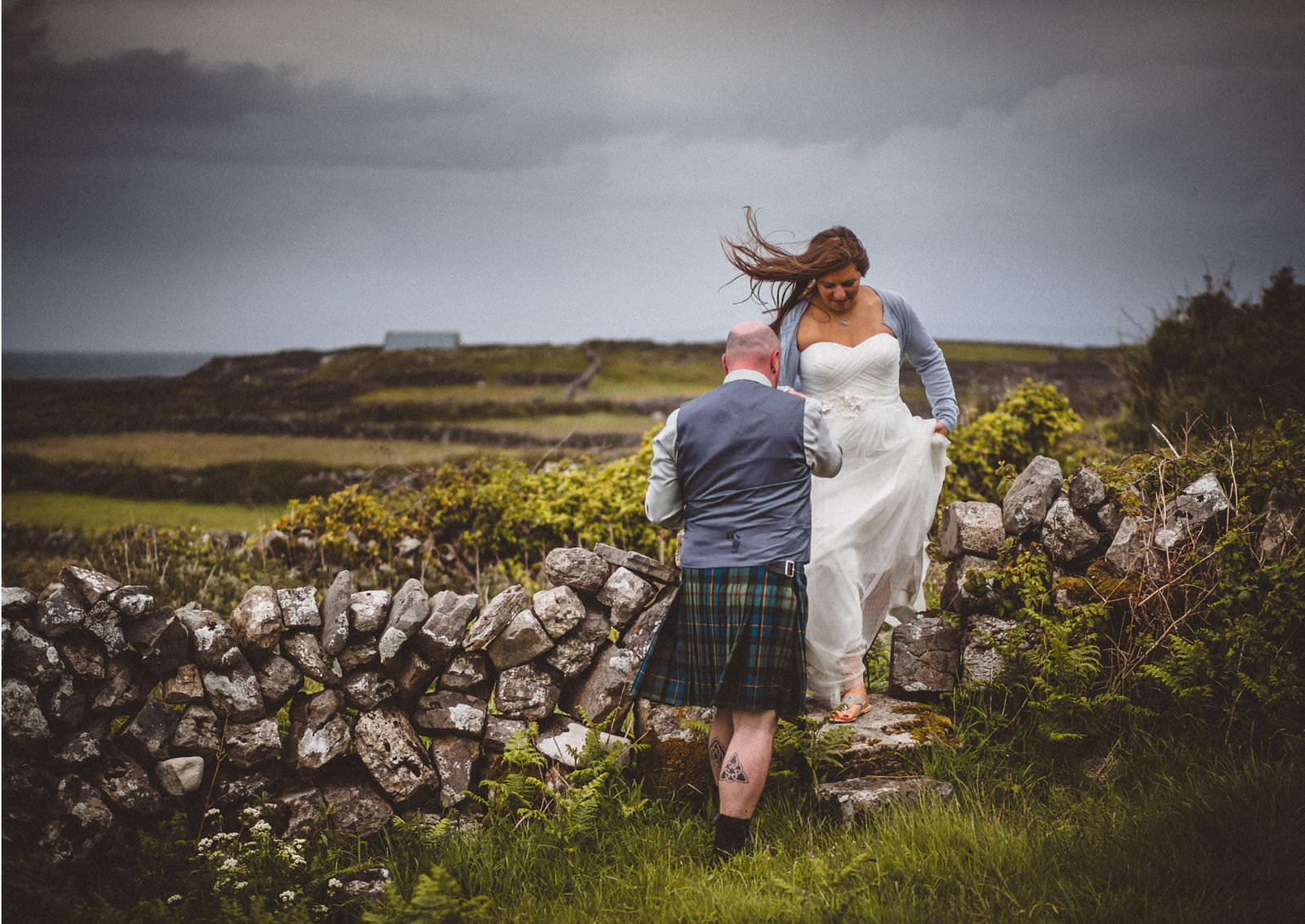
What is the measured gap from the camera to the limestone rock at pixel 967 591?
15.3 feet

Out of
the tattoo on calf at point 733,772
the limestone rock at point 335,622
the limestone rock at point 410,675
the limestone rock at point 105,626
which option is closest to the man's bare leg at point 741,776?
the tattoo on calf at point 733,772

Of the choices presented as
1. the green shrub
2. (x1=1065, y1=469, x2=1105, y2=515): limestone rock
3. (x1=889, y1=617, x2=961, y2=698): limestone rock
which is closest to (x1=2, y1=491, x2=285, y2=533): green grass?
(x1=889, y1=617, x2=961, y2=698): limestone rock

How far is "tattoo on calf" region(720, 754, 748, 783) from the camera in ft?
12.2

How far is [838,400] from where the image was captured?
490cm

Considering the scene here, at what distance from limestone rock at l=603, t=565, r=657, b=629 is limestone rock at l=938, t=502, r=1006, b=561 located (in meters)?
1.98

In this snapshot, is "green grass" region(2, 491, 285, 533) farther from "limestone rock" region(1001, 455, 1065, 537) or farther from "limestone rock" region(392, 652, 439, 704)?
"limestone rock" region(1001, 455, 1065, 537)

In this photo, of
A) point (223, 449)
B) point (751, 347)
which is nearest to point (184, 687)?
point (751, 347)

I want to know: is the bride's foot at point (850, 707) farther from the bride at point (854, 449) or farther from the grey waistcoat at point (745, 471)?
the grey waistcoat at point (745, 471)

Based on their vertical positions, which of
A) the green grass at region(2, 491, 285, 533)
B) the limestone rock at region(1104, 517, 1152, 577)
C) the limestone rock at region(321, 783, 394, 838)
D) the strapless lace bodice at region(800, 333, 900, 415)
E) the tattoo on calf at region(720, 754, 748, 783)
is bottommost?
the green grass at region(2, 491, 285, 533)

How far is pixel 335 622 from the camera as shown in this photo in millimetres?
4012

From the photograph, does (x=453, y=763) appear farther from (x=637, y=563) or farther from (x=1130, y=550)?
(x=1130, y=550)

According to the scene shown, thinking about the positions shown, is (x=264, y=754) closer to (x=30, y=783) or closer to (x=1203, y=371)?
(x=30, y=783)

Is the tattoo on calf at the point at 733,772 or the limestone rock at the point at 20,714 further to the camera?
the tattoo on calf at the point at 733,772

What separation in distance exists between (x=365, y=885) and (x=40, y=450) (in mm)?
23373
